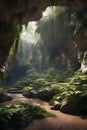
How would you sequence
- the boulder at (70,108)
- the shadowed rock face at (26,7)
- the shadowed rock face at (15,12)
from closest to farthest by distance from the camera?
the shadowed rock face at (26,7) < the shadowed rock face at (15,12) < the boulder at (70,108)

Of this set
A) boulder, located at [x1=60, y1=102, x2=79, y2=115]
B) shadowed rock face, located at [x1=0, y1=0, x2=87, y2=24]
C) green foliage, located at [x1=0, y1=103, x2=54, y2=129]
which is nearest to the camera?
green foliage, located at [x1=0, y1=103, x2=54, y2=129]

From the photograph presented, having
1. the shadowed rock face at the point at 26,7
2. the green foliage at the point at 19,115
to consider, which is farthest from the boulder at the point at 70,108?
the shadowed rock face at the point at 26,7

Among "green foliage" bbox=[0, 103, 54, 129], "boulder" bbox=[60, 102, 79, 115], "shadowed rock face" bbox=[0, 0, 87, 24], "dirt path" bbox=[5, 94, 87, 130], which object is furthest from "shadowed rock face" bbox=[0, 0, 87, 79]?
"dirt path" bbox=[5, 94, 87, 130]

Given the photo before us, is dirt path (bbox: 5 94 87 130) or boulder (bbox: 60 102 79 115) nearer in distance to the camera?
dirt path (bbox: 5 94 87 130)

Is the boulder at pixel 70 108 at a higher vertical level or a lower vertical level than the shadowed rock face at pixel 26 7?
lower

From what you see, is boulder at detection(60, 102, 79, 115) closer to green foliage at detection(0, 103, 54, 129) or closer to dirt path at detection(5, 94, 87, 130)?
dirt path at detection(5, 94, 87, 130)

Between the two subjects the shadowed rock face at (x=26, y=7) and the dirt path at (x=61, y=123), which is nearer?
the dirt path at (x=61, y=123)

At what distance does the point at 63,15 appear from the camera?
75.7 feet

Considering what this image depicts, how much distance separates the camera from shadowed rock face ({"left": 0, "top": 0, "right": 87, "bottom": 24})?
946 cm

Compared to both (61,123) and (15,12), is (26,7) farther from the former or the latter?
(61,123)

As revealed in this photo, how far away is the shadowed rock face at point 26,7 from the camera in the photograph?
9.46 metres

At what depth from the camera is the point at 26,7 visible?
10203 mm

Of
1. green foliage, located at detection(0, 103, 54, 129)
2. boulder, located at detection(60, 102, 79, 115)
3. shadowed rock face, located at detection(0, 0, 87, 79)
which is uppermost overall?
shadowed rock face, located at detection(0, 0, 87, 79)

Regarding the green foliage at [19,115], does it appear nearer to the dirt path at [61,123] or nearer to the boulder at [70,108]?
the dirt path at [61,123]
